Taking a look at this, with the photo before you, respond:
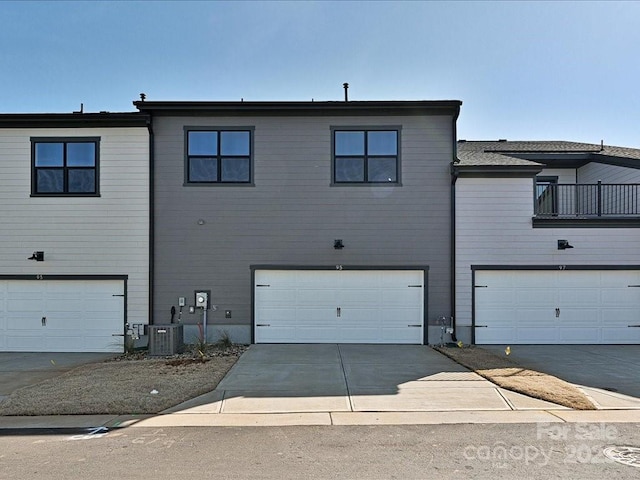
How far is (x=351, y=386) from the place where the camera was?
7684 millimetres

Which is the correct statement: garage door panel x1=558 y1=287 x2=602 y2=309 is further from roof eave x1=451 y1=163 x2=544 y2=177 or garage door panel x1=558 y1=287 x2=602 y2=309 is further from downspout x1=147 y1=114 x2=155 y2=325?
downspout x1=147 y1=114 x2=155 y2=325

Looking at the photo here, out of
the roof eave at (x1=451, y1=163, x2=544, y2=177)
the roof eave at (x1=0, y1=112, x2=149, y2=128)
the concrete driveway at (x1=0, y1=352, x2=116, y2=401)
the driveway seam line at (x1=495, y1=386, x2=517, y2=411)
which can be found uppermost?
the roof eave at (x1=0, y1=112, x2=149, y2=128)

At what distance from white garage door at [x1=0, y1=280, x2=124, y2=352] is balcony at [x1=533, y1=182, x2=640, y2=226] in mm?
11990

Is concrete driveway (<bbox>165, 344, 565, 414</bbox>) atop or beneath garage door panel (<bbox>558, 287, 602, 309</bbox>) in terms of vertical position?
beneath

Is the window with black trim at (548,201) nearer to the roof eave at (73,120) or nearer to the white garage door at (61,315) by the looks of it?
the roof eave at (73,120)

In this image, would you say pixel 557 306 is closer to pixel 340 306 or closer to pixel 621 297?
pixel 621 297

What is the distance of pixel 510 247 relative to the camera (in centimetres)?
1187

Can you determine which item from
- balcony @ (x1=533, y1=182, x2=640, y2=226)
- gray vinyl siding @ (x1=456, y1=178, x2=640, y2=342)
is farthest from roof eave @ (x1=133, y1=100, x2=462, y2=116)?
balcony @ (x1=533, y1=182, x2=640, y2=226)

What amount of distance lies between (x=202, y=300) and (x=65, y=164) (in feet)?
17.7

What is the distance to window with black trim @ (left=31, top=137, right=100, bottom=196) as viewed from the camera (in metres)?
11.9

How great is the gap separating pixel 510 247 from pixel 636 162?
5.41 metres

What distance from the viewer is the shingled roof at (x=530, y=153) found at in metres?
12.2

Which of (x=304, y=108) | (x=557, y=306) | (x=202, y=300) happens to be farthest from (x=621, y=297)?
(x=202, y=300)

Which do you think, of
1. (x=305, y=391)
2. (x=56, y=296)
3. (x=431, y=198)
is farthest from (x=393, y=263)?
(x=56, y=296)
